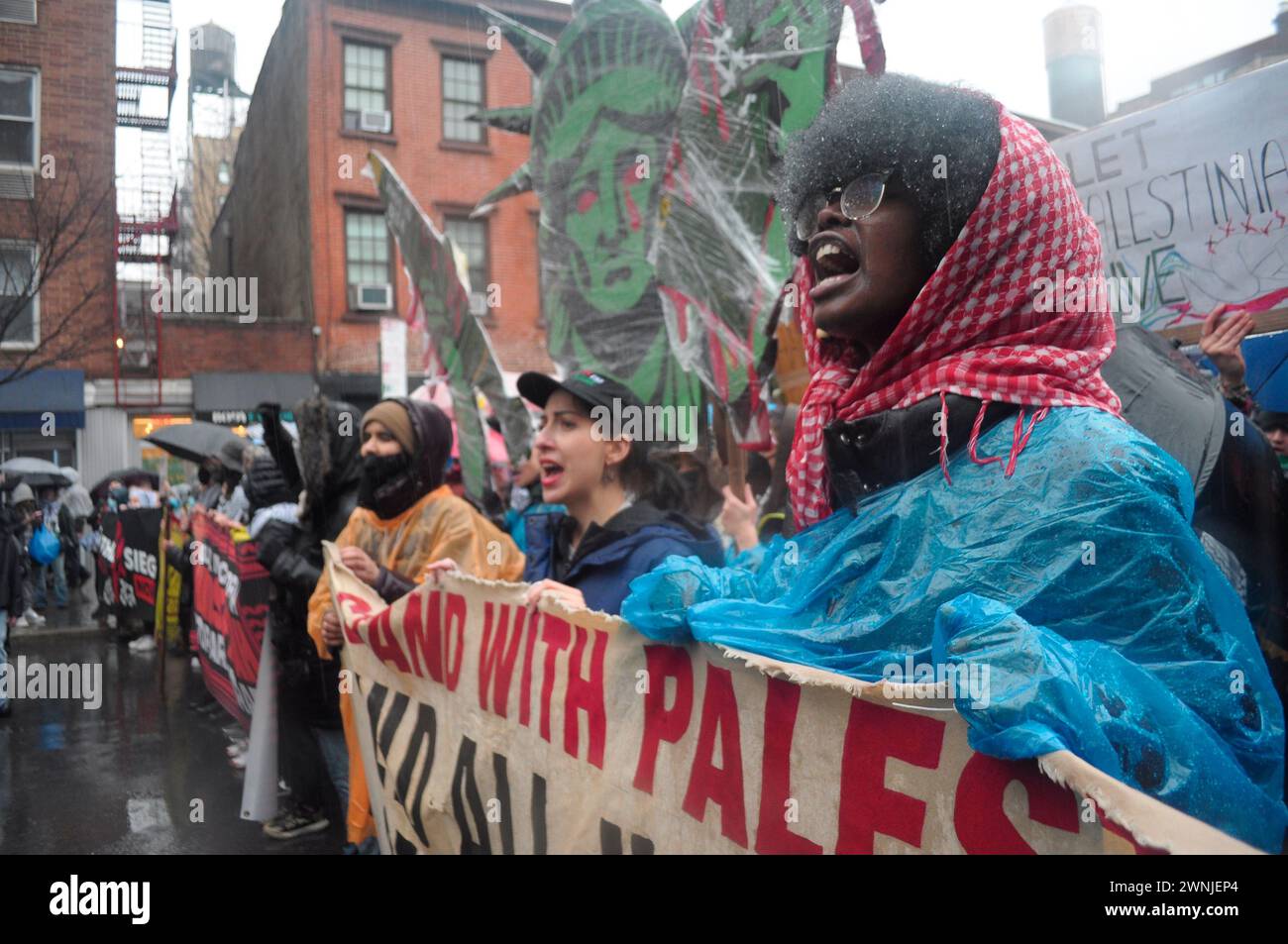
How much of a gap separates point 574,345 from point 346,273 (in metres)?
13.7

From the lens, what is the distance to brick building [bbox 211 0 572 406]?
11.3 meters

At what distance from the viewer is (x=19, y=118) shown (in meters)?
8.35

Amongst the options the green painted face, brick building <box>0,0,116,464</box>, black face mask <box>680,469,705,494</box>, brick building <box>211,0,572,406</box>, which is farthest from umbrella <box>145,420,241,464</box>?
black face mask <box>680,469,705,494</box>

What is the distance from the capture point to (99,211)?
28.7ft

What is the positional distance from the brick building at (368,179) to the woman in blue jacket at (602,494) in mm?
7268

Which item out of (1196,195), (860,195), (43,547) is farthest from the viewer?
(43,547)

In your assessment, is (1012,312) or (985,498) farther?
(1012,312)

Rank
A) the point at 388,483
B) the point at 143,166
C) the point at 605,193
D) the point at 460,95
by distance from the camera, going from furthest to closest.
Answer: the point at 460,95 → the point at 143,166 → the point at 605,193 → the point at 388,483

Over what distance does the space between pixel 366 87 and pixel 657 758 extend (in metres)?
15.2

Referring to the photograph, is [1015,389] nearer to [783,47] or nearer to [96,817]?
[783,47]

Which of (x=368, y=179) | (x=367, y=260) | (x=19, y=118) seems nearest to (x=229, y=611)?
(x=19, y=118)

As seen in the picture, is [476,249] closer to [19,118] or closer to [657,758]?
[19,118]

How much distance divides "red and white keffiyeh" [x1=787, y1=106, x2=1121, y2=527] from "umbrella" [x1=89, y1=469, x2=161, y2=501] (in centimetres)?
1688
